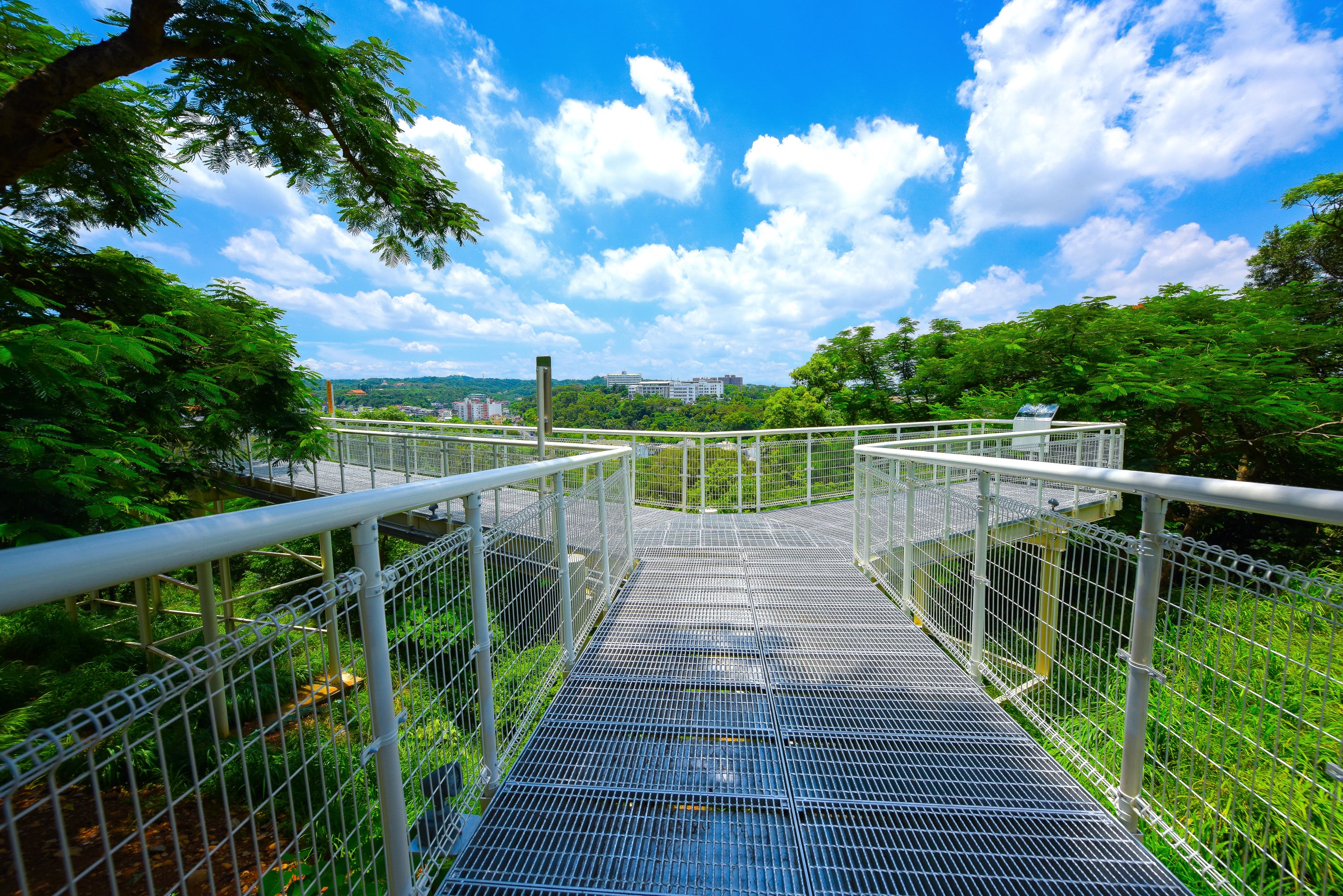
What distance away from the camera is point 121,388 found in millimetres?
5820

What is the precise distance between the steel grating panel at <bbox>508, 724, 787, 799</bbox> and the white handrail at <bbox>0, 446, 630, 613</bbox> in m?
1.45

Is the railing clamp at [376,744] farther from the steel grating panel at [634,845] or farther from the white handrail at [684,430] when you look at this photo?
the white handrail at [684,430]

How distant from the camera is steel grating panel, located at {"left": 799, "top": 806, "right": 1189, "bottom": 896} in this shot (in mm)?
1821

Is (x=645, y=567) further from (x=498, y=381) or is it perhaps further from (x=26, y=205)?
(x=498, y=381)

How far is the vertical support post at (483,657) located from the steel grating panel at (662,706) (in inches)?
22.5

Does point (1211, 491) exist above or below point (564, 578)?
above

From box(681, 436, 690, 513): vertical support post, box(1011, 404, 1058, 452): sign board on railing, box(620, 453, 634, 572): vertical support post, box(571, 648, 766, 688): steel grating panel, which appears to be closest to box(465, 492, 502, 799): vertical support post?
box(571, 648, 766, 688): steel grating panel

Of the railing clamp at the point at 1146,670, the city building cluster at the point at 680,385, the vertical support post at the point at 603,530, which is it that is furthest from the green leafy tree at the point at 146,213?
the city building cluster at the point at 680,385

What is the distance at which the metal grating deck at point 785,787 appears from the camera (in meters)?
1.87

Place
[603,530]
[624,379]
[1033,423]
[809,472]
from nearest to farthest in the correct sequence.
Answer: [603,530], [809,472], [1033,423], [624,379]

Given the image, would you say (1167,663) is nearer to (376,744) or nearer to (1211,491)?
(1211,491)

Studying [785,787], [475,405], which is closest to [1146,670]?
[785,787]

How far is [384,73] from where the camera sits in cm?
571

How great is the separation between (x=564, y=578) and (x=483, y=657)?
98 cm
